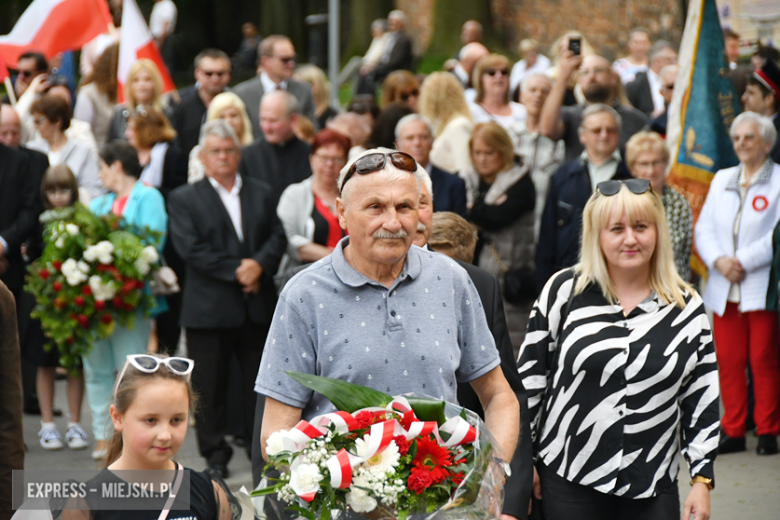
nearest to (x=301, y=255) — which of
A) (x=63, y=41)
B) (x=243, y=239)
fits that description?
(x=243, y=239)

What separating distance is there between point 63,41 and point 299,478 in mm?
9423

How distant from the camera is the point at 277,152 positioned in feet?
26.9

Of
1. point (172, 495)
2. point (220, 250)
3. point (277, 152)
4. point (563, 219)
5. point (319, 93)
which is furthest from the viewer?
point (319, 93)

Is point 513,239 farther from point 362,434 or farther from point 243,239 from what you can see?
point 362,434

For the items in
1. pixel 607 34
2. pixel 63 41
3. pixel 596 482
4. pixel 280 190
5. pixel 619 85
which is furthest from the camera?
pixel 607 34

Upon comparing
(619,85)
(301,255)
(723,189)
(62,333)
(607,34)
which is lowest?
(62,333)

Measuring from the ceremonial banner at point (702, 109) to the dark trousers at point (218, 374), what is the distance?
3.58m

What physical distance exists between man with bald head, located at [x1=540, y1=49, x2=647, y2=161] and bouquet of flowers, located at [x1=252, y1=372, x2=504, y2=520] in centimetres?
616

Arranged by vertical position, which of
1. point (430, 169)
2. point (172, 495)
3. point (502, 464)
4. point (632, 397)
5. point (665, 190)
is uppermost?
point (430, 169)

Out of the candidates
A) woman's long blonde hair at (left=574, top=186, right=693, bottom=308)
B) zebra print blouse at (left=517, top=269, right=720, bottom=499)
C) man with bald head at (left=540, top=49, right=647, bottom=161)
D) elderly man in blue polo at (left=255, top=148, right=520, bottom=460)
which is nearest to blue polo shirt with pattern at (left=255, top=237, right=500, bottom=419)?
elderly man in blue polo at (left=255, top=148, right=520, bottom=460)

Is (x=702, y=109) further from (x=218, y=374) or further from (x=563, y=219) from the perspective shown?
(x=218, y=374)

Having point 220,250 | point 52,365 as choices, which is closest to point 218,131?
point 220,250

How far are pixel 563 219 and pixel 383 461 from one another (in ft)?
16.6

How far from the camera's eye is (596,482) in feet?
12.1
